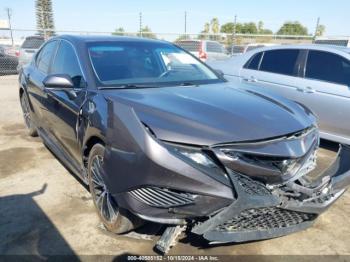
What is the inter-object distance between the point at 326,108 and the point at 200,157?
3.63 metres

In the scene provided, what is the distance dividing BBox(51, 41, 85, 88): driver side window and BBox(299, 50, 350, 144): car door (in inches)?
140

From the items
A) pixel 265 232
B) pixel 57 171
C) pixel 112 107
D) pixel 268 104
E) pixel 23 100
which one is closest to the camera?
pixel 265 232

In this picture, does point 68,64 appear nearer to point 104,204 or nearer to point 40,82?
point 40,82

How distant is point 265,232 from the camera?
2.50 metres

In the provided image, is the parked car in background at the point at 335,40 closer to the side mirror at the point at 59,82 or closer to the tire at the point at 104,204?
the side mirror at the point at 59,82

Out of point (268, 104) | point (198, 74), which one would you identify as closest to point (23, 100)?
point (198, 74)

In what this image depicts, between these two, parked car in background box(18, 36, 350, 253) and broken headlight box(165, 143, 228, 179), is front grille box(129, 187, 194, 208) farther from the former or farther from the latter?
broken headlight box(165, 143, 228, 179)

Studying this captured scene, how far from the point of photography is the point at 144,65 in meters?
3.69

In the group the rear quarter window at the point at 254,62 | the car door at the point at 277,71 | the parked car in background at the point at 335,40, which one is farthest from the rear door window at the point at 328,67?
the parked car in background at the point at 335,40

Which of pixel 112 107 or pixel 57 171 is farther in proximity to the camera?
pixel 57 171

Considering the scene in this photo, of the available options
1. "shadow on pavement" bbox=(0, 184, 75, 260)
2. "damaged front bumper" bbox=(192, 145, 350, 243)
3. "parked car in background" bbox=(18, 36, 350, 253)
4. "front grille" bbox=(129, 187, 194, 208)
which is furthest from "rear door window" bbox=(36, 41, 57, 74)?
"damaged front bumper" bbox=(192, 145, 350, 243)

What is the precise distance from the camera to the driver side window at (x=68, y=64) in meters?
3.40

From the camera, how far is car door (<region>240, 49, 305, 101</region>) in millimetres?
5691

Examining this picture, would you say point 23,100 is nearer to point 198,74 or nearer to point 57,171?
point 57,171
